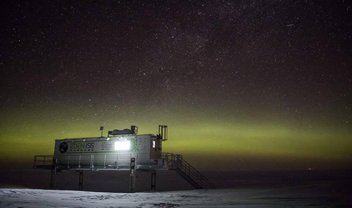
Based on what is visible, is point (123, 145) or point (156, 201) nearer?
point (156, 201)

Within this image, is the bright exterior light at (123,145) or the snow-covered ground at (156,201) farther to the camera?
the bright exterior light at (123,145)

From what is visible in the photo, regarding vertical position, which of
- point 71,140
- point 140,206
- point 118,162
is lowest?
point 140,206

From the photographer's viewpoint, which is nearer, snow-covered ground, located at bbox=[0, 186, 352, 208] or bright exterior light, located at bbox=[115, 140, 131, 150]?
snow-covered ground, located at bbox=[0, 186, 352, 208]

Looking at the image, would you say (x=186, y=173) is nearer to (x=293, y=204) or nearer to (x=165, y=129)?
(x=165, y=129)

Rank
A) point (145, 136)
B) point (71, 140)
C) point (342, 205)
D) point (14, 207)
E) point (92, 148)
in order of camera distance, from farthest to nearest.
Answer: point (71, 140)
point (92, 148)
point (145, 136)
point (342, 205)
point (14, 207)

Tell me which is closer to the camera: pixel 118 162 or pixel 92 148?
pixel 118 162

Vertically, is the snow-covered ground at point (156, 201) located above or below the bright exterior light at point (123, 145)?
below

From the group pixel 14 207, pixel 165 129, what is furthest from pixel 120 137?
pixel 14 207

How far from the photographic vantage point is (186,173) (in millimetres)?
36688

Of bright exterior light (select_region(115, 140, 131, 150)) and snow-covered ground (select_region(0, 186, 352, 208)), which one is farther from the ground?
bright exterior light (select_region(115, 140, 131, 150))

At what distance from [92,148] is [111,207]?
20.6 metres

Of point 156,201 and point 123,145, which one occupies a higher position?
point 123,145

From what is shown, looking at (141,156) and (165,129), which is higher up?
(165,129)

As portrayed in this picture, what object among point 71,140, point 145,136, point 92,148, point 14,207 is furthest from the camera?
point 71,140
